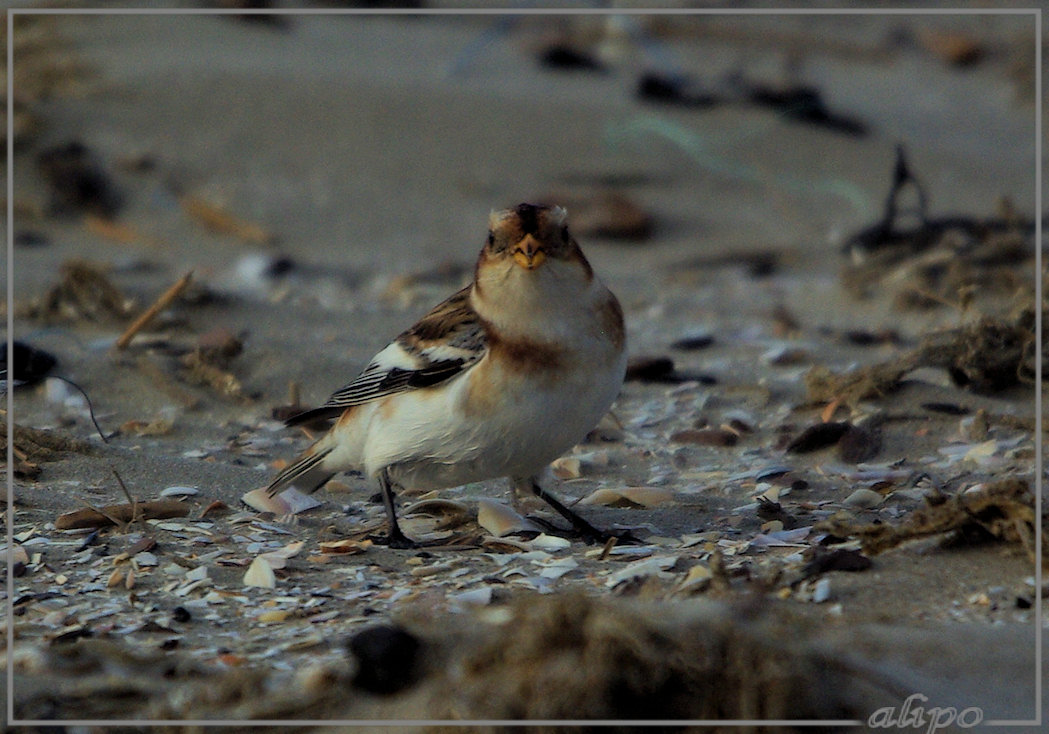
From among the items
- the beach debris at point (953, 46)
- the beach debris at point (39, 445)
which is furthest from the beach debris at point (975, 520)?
the beach debris at point (953, 46)

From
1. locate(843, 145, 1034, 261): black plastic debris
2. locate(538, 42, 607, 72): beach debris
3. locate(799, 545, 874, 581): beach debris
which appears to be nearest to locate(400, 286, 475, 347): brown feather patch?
locate(799, 545, 874, 581): beach debris

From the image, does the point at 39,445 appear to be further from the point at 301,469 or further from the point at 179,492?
the point at 301,469

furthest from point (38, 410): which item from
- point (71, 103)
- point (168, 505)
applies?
point (71, 103)

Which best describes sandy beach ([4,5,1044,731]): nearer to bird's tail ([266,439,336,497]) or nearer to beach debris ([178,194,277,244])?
beach debris ([178,194,277,244])

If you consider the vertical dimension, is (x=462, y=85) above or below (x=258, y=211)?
above

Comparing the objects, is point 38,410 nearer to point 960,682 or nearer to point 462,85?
point 960,682

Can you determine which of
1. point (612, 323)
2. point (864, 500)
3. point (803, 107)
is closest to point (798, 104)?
point (803, 107)
